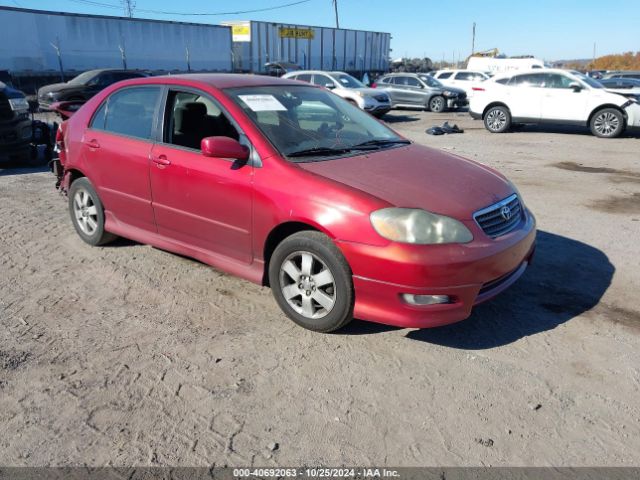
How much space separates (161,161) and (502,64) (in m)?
27.2

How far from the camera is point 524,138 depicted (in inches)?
541

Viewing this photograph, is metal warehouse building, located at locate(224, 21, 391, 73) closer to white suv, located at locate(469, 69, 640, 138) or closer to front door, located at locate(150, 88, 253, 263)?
white suv, located at locate(469, 69, 640, 138)

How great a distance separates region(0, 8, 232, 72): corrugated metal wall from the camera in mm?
22859

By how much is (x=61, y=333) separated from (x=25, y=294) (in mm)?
863

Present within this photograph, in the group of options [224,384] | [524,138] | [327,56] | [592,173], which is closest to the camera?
[224,384]

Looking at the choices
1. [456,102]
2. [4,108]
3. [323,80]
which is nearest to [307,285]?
[4,108]

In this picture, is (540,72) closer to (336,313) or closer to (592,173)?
(592,173)

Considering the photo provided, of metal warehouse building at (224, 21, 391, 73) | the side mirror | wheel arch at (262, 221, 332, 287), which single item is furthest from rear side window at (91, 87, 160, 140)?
metal warehouse building at (224, 21, 391, 73)

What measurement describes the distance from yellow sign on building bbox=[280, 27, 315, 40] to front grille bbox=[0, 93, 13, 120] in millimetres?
30845

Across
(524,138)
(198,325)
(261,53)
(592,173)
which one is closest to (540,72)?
(524,138)

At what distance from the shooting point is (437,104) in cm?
2083

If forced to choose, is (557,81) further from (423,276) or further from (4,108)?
(423,276)

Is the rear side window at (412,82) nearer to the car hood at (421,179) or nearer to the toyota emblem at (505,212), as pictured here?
the car hood at (421,179)

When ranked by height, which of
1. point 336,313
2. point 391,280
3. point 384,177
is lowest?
point 336,313
